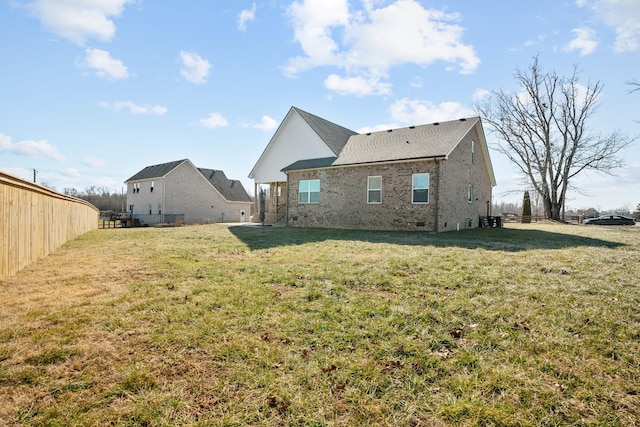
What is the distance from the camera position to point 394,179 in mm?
15875

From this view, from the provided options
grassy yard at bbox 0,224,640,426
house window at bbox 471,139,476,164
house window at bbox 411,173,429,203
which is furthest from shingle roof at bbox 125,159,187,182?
grassy yard at bbox 0,224,640,426

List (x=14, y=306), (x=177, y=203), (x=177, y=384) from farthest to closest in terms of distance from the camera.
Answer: (x=177, y=203), (x=14, y=306), (x=177, y=384)

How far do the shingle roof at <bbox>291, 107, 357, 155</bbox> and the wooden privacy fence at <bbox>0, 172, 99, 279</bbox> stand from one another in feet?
47.6

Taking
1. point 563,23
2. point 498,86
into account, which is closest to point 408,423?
point 563,23

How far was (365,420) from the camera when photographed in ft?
6.50

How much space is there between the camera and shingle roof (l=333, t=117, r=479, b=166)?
1559 centimetres

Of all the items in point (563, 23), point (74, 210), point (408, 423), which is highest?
point (563, 23)

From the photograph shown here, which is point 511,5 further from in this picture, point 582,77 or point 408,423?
point 582,77

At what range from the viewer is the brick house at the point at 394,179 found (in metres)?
15.2

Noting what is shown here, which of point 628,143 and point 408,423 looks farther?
point 628,143

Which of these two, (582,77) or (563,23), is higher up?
(582,77)

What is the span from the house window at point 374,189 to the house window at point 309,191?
353 cm

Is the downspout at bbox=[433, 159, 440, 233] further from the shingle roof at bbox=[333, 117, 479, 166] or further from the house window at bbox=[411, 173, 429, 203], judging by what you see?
the shingle roof at bbox=[333, 117, 479, 166]

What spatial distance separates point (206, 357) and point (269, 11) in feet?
37.6
